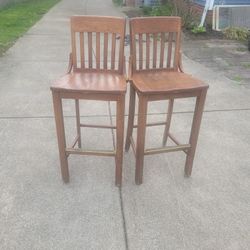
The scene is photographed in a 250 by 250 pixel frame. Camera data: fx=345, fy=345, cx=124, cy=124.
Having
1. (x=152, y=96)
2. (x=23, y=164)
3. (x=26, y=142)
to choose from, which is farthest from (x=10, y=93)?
(x=152, y=96)

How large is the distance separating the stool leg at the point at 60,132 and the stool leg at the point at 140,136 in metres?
0.57

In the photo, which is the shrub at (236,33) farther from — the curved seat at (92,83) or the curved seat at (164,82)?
the curved seat at (92,83)

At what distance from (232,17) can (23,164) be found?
22.5ft

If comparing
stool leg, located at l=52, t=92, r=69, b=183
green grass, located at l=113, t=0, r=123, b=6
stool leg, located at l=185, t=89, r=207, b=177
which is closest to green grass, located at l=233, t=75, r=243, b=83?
stool leg, located at l=185, t=89, r=207, b=177

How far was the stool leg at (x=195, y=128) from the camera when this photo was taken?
2580 millimetres

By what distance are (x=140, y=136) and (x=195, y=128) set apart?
46 cm

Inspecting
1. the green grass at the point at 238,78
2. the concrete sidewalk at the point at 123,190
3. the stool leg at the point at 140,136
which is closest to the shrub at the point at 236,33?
the green grass at the point at 238,78

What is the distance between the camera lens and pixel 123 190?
2756mm

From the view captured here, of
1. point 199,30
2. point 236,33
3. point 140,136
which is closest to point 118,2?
point 199,30

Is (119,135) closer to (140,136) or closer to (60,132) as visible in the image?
(140,136)

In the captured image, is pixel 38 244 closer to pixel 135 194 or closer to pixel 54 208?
pixel 54 208

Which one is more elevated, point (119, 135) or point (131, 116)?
point (119, 135)

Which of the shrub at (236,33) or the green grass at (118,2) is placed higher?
the shrub at (236,33)

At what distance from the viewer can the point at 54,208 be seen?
8.32 feet
